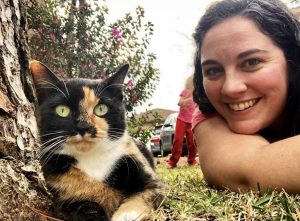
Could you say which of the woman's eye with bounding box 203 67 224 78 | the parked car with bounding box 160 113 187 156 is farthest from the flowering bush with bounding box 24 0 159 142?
the parked car with bounding box 160 113 187 156

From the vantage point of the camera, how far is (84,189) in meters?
1.55

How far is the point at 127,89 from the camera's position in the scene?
448 cm

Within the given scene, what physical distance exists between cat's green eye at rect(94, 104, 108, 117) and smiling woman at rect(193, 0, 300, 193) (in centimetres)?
66

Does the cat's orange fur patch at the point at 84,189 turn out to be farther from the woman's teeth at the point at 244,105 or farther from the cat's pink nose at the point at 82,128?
the woman's teeth at the point at 244,105

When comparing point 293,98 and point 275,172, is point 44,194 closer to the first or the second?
point 275,172

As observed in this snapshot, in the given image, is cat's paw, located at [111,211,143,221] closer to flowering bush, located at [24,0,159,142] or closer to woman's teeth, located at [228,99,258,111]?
woman's teeth, located at [228,99,258,111]

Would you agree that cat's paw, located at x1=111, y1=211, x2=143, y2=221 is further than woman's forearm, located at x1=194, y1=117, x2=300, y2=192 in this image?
No

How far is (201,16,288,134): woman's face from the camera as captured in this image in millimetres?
1969

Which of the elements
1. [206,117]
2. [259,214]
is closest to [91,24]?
[206,117]

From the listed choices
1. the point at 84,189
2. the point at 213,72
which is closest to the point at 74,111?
the point at 84,189

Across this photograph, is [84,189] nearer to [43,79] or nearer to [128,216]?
Result: [128,216]

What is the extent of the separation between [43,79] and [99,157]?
1.48 feet

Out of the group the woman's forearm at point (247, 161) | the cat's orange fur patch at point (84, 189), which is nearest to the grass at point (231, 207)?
the woman's forearm at point (247, 161)

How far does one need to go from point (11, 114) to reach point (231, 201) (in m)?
1.06
